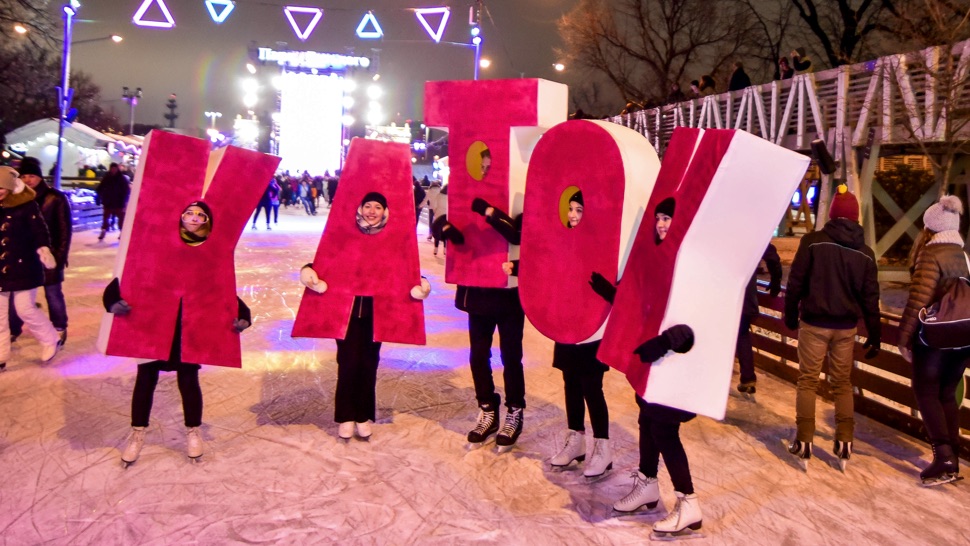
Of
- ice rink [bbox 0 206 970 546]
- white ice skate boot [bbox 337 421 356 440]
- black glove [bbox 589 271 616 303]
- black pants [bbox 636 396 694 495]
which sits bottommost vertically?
ice rink [bbox 0 206 970 546]

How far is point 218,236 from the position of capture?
4.06 m

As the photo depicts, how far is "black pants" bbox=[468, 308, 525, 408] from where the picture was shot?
4348 millimetres

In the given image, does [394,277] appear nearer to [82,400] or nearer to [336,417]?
[336,417]

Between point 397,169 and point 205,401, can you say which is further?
point 205,401

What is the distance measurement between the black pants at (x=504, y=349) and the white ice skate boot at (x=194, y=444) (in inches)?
67.4

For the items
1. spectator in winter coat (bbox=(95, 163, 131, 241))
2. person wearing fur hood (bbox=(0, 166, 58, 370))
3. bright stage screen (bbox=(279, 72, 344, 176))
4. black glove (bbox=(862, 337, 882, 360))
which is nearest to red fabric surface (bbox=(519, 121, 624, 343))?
black glove (bbox=(862, 337, 882, 360))

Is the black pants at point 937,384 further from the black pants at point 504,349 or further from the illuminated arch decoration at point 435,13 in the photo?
the illuminated arch decoration at point 435,13

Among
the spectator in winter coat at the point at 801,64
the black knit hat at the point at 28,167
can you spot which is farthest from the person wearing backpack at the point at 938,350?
the spectator in winter coat at the point at 801,64

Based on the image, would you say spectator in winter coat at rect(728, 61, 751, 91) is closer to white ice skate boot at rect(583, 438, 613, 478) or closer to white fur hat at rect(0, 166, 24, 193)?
white ice skate boot at rect(583, 438, 613, 478)

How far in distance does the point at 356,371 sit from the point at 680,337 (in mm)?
2306

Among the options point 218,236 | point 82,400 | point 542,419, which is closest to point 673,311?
point 542,419

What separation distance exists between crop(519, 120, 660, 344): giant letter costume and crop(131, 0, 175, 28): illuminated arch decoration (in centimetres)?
1090

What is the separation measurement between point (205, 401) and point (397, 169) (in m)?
2.39

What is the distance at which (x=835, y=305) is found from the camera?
4.12 m
